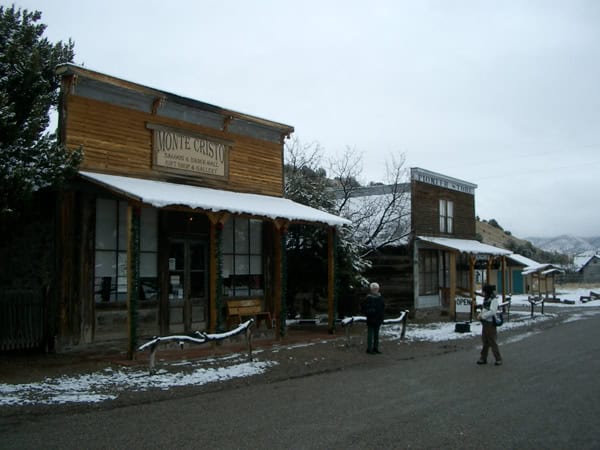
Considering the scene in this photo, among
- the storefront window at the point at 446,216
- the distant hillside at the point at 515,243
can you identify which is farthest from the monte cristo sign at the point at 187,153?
the distant hillside at the point at 515,243

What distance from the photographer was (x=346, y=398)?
8.52 metres

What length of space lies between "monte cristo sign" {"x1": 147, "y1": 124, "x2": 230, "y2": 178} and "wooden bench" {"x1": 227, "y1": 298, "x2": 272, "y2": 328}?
132 inches

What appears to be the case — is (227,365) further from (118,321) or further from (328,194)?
(328,194)

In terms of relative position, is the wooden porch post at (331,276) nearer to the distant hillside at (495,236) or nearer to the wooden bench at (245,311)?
the wooden bench at (245,311)

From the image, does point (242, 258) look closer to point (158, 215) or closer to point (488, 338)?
point (158, 215)

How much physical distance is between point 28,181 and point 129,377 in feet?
12.1

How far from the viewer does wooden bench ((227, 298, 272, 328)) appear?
15.8 m

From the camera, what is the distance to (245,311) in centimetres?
1609

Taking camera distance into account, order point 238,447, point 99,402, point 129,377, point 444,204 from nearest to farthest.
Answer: point 238,447
point 99,402
point 129,377
point 444,204

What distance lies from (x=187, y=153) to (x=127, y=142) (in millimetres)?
1671

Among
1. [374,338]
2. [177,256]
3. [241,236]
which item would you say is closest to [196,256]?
[177,256]

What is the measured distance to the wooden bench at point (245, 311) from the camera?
15.8 meters

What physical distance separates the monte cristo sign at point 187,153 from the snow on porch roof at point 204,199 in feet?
1.56

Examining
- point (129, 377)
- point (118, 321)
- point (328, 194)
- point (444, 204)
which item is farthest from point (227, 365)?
point (444, 204)
